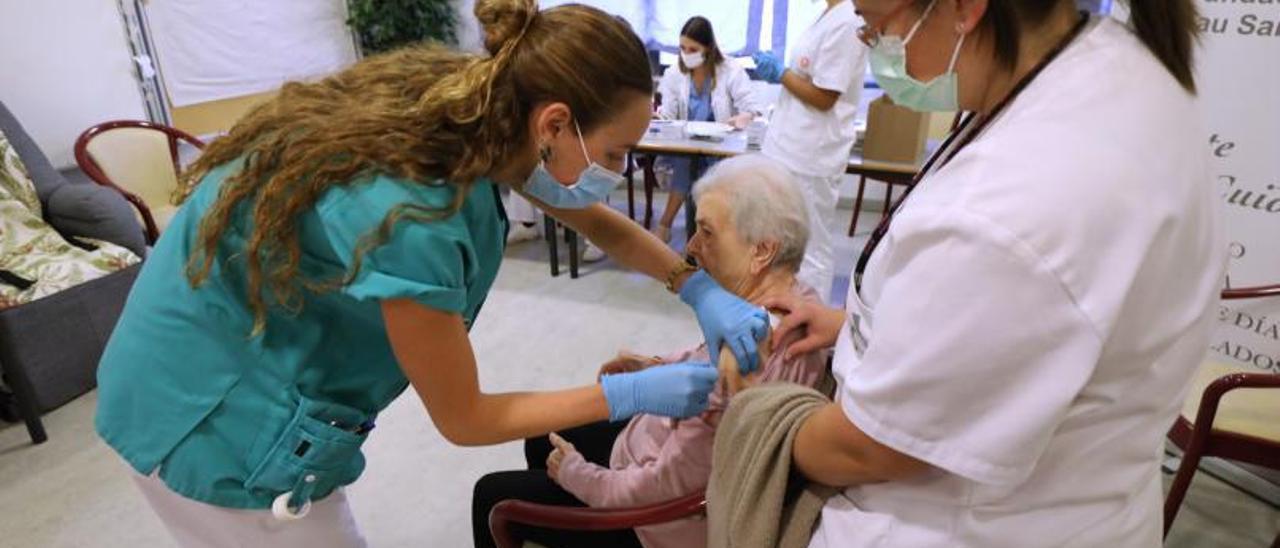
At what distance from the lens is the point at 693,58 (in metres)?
3.61

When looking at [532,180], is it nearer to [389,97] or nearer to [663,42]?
[389,97]

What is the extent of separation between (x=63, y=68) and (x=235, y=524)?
10.7 feet

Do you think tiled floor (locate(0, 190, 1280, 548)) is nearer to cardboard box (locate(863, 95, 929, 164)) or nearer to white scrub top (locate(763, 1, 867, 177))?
white scrub top (locate(763, 1, 867, 177))

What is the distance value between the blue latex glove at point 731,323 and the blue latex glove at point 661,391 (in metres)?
0.07

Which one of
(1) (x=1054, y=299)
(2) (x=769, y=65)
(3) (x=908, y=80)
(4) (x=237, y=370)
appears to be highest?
(3) (x=908, y=80)

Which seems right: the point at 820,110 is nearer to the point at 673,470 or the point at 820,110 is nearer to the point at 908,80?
the point at 673,470

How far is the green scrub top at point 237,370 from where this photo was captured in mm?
849

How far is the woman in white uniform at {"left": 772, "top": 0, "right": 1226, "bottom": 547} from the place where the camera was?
1.67 ft

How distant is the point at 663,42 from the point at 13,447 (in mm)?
4026

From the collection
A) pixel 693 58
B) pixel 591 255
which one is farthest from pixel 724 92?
pixel 591 255

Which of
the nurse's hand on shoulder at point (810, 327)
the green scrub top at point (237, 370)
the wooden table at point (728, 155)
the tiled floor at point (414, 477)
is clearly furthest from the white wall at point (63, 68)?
the nurse's hand on shoulder at point (810, 327)

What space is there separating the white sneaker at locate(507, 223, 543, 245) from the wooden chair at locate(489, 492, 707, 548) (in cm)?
292

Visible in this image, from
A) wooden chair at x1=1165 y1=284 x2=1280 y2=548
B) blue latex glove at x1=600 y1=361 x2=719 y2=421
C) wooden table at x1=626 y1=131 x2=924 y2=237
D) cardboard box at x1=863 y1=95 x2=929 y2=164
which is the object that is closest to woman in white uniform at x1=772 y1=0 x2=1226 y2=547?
blue latex glove at x1=600 y1=361 x2=719 y2=421

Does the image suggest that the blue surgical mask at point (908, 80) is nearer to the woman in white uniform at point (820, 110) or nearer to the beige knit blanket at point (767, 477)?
the beige knit blanket at point (767, 477)
